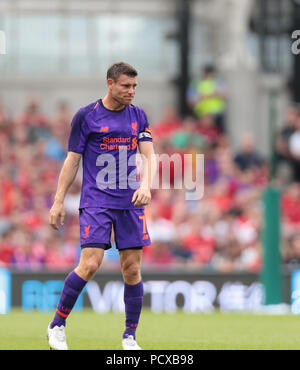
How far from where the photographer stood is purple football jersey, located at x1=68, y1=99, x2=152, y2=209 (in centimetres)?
727

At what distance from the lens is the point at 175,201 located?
1599cm

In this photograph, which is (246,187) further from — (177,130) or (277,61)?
(277,61)

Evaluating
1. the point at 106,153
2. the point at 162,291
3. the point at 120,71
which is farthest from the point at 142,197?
the point at 162,291

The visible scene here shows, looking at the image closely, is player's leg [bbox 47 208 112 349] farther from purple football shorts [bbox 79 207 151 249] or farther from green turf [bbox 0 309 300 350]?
green turf [bbox 0 309 300 350]

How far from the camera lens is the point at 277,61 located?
67.9 ft

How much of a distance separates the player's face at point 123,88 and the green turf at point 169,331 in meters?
1.93

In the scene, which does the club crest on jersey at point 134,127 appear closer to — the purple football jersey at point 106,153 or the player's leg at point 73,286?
the purple football jersey at point 106,153

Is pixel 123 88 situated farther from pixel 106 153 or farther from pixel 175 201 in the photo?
pixel 175 201

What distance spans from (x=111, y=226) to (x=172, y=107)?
13811 mm
